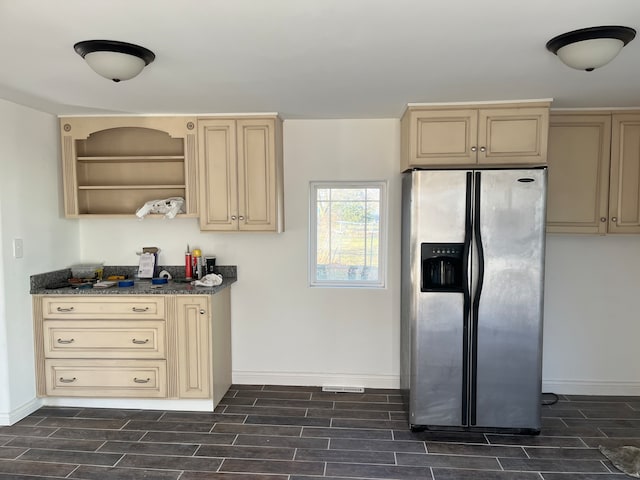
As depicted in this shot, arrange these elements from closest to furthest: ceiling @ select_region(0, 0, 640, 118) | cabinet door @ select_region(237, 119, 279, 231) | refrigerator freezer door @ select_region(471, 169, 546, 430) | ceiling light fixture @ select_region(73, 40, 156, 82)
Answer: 1. ceiling @ select_region(0, 0, 640, 118)
2. ceiling light fixture @ select_region(73, 40, 156, 82)
3. refrigerator freezer door @ select_region(471, 169, 546, 430)
4. cabinet door @ select_region(237, 119, 279, 231)

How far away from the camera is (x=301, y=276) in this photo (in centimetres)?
379

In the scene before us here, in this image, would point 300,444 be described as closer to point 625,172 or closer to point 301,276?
point 301,276

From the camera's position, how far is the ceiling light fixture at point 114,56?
199cm

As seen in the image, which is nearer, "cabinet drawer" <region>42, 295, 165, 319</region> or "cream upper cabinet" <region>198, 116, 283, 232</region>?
"cabinet drawer" <region>42, 295, 165, 319</region>

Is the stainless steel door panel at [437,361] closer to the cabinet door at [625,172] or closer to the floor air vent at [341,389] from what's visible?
the floor air vent at [341,389]

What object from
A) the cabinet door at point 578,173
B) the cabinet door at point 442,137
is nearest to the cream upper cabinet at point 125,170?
the cabinet door at point 442,137

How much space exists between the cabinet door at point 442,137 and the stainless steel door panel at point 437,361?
951 millimetres

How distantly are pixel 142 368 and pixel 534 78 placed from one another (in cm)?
330

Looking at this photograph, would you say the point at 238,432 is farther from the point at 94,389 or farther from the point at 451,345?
the point at 451,345

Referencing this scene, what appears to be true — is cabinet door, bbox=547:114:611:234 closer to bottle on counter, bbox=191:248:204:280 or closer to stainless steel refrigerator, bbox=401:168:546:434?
stainless steel refrigerator, bbox=401:168:546:434

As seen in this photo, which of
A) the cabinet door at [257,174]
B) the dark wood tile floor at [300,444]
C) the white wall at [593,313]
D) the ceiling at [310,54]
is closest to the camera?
the ceiling at [310,54]

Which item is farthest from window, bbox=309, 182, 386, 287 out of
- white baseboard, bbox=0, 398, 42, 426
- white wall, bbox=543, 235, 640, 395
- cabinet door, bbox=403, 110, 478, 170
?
white baseboard, bbox=0, 398, 42, 426

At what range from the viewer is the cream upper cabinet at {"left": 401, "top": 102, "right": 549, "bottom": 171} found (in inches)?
119

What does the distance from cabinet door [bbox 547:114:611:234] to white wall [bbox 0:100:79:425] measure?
389 cm
